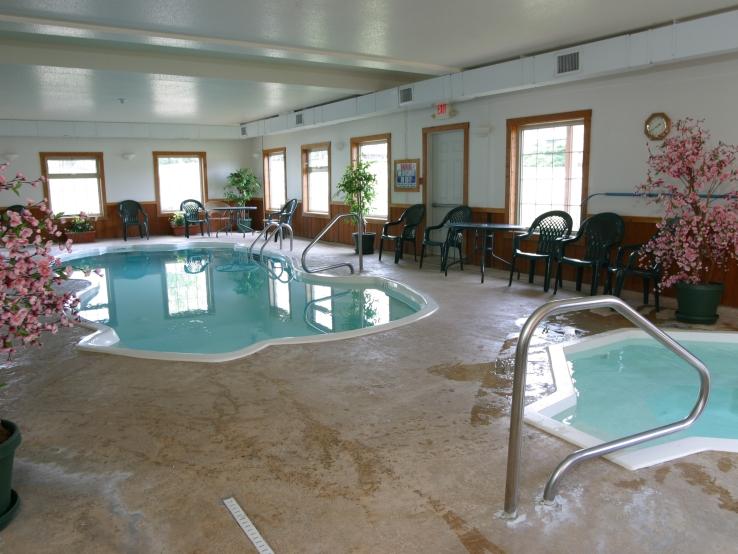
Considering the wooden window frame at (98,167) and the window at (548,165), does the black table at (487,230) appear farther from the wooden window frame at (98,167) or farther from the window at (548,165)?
the wooden window frame at (98,167)

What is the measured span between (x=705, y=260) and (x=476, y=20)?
3077 mm

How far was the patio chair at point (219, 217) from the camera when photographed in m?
14.7

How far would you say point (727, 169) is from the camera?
17.9ft

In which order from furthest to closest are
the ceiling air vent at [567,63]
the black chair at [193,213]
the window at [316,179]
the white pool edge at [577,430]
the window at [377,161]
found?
the black chair at [193,213] < the window at [316,179] < the window at [377,161] < the ceiling air vent at [567,63] < the white pool edge at [577,430]

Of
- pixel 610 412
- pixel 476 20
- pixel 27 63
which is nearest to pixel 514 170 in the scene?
pixel 476 20

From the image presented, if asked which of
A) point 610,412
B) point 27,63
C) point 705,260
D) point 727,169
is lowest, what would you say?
point 610,412

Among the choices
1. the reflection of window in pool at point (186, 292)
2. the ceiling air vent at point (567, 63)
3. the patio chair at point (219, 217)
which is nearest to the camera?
the ceiling air vent at point (567, 63)

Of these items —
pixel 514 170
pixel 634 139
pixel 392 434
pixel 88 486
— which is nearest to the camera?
pixel 88 486

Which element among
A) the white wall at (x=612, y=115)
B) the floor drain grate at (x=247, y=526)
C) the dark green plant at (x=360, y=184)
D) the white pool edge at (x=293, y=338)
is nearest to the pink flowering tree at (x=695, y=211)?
the white wall at (x=612, y=115)

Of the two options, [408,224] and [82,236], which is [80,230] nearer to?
[82,236]

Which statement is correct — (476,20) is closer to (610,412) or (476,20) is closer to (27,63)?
(610,412)

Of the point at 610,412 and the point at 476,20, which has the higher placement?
the point at 476,20

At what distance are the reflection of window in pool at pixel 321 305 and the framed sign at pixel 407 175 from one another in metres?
2.69

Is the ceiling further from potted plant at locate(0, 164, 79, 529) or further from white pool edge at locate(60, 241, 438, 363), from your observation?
potted plant at locate(0, 164, 79, 529)
